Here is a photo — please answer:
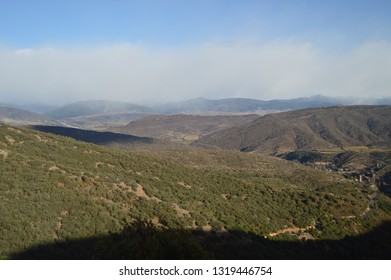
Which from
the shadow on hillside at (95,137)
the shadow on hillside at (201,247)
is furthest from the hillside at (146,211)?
the shadow on hillside at (95,137)

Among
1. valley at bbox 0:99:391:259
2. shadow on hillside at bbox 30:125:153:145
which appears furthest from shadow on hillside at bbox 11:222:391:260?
shadow on hillside at bbox 30:125:153:145

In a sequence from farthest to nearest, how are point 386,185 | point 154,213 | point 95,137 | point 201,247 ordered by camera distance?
point 95,137
point 386,185
point 154,213
point 201,247

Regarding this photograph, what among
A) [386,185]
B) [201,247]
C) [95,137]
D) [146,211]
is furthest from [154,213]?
[95,137]

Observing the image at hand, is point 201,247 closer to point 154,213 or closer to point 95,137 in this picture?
point 154,213

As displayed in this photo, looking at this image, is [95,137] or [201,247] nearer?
[201,247]

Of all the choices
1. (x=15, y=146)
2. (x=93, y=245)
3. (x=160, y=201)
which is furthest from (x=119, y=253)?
(x=15, y=146)

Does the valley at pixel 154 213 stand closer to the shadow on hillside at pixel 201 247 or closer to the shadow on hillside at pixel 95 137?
the shadow on hillside at pixel 201 247
